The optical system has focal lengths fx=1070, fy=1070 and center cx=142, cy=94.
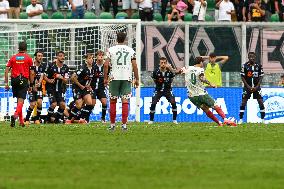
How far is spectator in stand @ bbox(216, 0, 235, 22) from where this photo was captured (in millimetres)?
35875

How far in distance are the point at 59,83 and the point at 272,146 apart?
12.3m

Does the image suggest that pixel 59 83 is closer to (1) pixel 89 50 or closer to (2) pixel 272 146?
(1) pixel 89 50

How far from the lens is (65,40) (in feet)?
105

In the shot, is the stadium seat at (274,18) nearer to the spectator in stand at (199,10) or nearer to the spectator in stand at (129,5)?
the spectator in stand at (199,10)

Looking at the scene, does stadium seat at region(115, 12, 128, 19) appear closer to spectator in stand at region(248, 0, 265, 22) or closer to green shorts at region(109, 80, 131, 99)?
spectator in stand at region(248, 0, 265, 22)

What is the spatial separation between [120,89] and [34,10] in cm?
1188

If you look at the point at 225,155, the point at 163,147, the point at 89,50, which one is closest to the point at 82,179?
the point at 225,155

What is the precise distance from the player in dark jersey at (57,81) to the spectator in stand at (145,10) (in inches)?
246

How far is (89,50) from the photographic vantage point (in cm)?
3216

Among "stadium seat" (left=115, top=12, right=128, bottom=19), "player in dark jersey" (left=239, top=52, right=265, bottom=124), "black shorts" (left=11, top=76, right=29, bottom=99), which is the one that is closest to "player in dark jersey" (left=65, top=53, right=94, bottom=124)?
"black shorts" (left=11, top=76, right=29, bottom=99)

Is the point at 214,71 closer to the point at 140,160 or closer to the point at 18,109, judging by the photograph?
the point at 18,109

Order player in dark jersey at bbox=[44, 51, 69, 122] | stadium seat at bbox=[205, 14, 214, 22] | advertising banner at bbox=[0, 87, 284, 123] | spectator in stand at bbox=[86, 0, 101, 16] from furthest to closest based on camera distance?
1. stadium seat at bbox=[205, 14, 214, 22]
2. spectator in stand at bbox=[86, 0, 101, 16]
3. advertising banner at bbox=[0, 87, 284, 123]
4. player in dark jersey at bbox=[44, 51, 69, 122]

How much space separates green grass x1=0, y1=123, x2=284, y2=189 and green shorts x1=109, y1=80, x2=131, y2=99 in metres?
1.37

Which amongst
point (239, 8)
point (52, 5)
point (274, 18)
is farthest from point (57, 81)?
point (274, 18)
